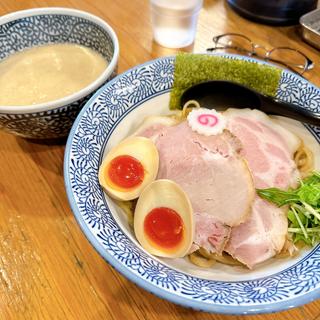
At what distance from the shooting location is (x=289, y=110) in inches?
42.4

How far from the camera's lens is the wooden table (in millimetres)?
845

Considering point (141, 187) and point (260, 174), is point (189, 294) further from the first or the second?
point (260, 174)

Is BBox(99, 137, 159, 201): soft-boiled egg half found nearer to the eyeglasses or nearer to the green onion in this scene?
the green onion

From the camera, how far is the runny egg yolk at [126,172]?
2.98ft

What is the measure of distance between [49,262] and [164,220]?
0.31 meters

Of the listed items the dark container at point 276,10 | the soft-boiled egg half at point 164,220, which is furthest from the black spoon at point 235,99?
the dark container at point 276,10

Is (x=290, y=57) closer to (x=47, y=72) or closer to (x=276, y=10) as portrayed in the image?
(x=276, y=10)

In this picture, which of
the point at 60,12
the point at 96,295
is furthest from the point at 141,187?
the point at 60,12

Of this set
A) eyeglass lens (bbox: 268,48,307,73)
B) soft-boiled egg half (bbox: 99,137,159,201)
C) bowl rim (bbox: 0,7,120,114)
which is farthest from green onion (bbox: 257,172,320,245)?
eyeglass lens (bbox: 268,48,307,73)

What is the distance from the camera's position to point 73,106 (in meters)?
0.97

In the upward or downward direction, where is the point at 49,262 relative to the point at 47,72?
downward

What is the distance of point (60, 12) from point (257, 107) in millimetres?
699

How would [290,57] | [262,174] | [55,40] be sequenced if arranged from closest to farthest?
[262,174] < [55,40] < [290,57]

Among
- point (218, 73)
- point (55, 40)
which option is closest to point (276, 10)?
point (218, 73)
